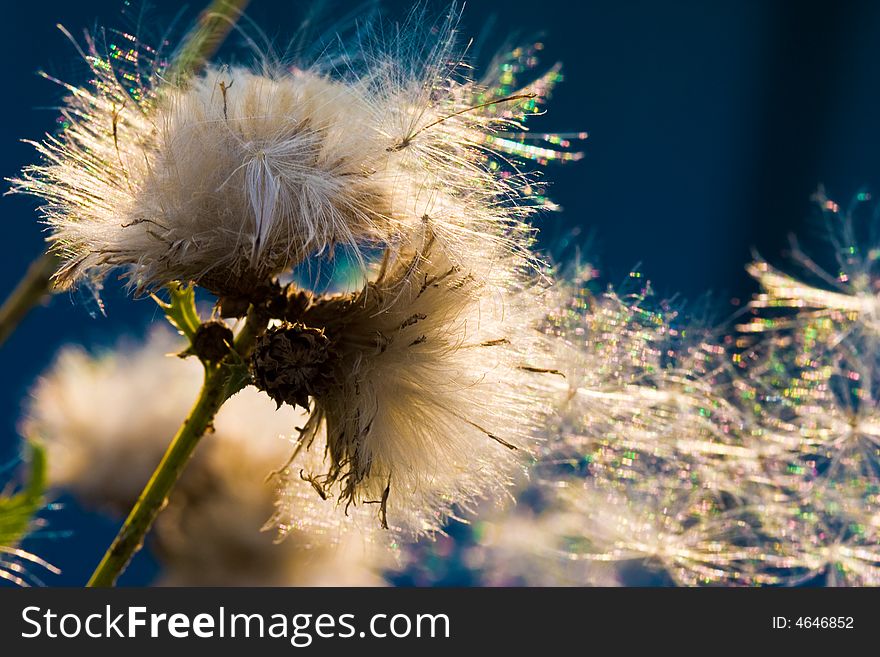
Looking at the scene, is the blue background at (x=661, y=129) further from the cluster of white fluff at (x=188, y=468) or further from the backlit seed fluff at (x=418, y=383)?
the backlit seed fluff at (x=418, y=383)

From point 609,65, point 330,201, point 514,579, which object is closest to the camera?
point 330,201

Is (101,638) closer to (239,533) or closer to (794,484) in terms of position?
(239,533)

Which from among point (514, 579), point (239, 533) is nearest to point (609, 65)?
point (514, 579)

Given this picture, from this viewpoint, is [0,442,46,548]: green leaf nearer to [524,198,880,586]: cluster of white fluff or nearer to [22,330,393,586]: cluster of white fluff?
[22,330,393,586]: cluster of white fluff

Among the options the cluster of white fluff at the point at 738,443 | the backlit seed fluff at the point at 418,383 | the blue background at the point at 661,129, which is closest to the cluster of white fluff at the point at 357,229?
the backlit seed fluff at the point at 418,383

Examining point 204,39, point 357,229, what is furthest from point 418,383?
point 204,39

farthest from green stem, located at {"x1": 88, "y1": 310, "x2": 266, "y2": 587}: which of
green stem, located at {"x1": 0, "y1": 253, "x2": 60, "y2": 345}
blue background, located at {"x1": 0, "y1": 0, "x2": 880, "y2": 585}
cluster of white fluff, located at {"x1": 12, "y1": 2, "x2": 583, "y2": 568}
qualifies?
blue background, located at {"x1": 0, "y1": 0, "x2": 880, "y2": 585}

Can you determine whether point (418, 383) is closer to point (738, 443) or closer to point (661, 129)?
point (738, 443)
